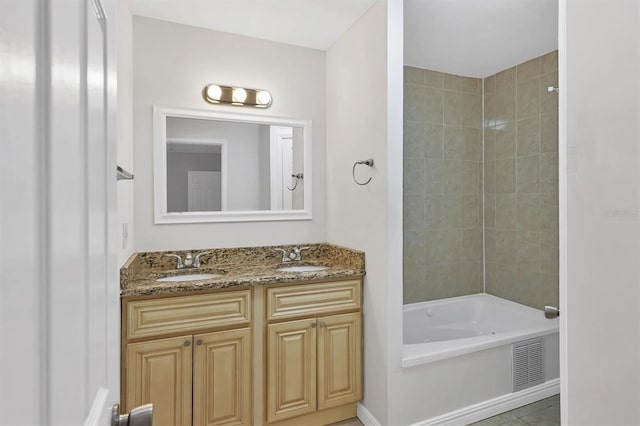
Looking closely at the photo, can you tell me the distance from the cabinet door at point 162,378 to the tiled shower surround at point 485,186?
1925 mm

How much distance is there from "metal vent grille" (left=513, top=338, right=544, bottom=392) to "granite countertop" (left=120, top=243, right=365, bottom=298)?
119 cm

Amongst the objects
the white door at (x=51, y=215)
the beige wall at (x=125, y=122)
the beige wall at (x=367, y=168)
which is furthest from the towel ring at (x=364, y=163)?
the white door at (x=51, y=215)

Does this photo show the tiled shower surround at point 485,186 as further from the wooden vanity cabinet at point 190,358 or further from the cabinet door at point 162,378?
the cabinet door at point 162,378

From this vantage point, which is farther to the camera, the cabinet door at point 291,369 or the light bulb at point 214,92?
the light bulb at point 214,92

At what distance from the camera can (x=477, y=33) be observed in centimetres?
253

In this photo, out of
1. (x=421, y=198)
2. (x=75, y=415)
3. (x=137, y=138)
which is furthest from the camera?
(x=421, y=198)

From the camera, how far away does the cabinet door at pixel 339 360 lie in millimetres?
2193

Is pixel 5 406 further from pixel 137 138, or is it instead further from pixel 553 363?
pixel 553 363

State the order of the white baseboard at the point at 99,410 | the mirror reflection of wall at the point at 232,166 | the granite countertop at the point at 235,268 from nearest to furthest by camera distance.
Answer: the white baseboard at the point at 99,410, the granite countertop at the point at 235,268, the mirror reflection of wall at the point at 232,166

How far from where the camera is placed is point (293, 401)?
213 centimetres

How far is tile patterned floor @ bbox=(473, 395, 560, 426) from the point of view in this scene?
2229 millimetres

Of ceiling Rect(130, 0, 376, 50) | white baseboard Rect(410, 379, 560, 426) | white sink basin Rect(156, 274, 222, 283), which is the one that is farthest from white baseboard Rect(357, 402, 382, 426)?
ceiling Rect(130, 0, 376, 50)

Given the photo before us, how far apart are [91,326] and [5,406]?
281 mm

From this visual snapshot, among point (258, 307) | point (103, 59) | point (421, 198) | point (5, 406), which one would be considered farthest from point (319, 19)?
point (5, 406)
